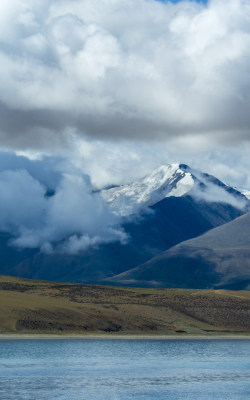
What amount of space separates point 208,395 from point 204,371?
3611cm

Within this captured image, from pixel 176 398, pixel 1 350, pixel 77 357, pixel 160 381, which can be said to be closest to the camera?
pixel 176 398

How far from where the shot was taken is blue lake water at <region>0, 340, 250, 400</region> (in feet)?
380

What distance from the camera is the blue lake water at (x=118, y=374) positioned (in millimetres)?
115812

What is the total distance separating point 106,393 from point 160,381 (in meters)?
19.0

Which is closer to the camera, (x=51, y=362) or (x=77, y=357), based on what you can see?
(x=51, y=362)

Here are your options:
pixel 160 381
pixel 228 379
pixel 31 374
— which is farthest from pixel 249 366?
pixel 31 374

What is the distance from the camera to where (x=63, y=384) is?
124500 mm

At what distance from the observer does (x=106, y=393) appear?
4582 inches

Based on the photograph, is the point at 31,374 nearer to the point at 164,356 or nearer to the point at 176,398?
the point at 176,398

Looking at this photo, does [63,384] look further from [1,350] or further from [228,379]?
[1,350]

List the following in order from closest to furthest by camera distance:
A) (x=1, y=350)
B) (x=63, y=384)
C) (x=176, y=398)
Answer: (x=176, y=398), (x=63, y=384), (x=1, y=350)

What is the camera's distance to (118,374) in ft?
465

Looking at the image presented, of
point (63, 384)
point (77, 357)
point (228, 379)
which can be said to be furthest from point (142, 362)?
point (63, 384)

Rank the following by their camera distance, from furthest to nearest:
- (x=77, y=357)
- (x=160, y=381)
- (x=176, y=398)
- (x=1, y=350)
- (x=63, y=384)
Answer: (x=1, y=350) → (x=77, y=357) → (x=160, y=381) → (x=63, y=384) → (x=176, y=398)
